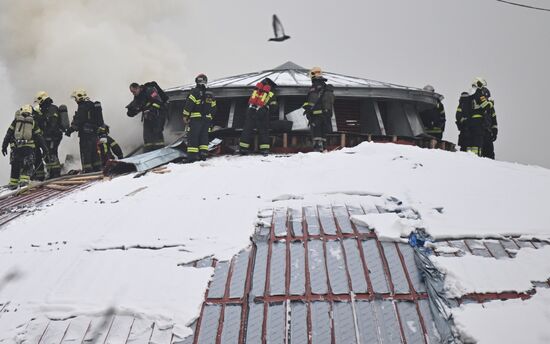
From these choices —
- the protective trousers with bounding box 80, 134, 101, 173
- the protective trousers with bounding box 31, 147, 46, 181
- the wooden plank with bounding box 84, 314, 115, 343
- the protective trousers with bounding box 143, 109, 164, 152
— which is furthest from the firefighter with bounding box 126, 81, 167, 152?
the wooden plank with bounding box 84, 314, 115, 343

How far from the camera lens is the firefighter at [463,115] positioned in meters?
10.5

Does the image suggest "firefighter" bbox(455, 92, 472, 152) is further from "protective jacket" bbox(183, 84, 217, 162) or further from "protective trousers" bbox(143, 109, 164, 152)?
"protective trousers" bbox(143, 109, 164, 152)

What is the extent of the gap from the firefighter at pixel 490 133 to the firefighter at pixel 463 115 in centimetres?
37

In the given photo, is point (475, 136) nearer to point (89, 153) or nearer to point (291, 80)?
point (291, 80)

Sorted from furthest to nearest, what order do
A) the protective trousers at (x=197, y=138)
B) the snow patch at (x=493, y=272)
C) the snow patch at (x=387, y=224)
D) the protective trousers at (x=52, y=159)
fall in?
the protective trousers at (x=52, y=159) → the protective trousers at (x=197, y=138) → the snow patch at (x=387, y=224) → the snow patch at (x=493, y=272)

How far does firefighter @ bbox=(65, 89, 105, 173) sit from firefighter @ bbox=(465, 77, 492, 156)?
23.7 feet

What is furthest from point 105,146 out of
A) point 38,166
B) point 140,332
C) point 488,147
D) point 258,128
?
point 488,147

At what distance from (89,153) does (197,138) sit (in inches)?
104

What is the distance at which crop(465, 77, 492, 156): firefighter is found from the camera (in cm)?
1023

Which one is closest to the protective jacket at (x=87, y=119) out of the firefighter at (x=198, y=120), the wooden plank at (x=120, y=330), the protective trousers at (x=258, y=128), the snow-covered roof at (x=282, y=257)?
the firefighter at (x=198, y=120)

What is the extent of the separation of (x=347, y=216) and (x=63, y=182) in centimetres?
534

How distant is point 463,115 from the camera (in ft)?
34.8


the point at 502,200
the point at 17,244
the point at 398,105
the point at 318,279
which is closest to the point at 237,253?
the point at 318,279

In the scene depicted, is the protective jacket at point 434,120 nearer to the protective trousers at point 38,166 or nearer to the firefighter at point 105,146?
the firefighter at point 105,146
